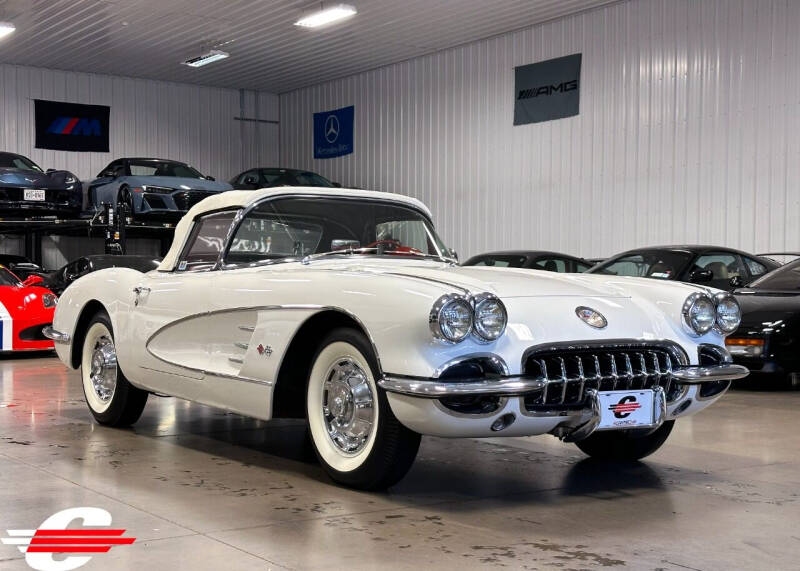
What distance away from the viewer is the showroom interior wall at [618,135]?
1537 cm

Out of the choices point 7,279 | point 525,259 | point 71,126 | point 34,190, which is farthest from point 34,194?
point 525,259

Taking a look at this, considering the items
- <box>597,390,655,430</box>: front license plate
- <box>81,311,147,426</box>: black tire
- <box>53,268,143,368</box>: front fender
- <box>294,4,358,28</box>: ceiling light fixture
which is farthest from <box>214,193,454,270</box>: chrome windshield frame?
<box>294,4,358,28</box>: ceiling light fixture

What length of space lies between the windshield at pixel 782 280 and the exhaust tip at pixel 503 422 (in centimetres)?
624

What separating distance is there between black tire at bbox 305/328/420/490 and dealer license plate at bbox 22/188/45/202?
13855 millimetres

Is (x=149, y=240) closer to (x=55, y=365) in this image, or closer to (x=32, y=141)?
(x=32, y=141)

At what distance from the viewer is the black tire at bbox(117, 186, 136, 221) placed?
1820cm

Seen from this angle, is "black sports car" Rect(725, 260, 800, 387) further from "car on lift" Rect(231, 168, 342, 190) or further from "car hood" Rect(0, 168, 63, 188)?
"car on lift" Rect(231, 168, 342, 190)

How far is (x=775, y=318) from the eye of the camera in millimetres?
8891

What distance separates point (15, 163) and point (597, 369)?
1568cm

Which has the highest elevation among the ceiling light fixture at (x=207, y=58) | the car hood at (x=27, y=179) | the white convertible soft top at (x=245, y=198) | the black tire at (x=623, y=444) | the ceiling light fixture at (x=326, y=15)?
the ceiling light fixture at (x=326, y=15)

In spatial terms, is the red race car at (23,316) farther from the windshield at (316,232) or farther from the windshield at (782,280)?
the windshield at (782,280)

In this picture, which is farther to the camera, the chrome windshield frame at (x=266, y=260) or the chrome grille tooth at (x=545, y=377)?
the chrome windshield frame at (x=266, y=260)

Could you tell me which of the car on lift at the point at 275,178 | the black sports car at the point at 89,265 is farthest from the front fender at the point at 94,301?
the car on lift at the point at 275,178

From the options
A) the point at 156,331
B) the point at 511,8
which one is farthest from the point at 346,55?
the point at 156,331
